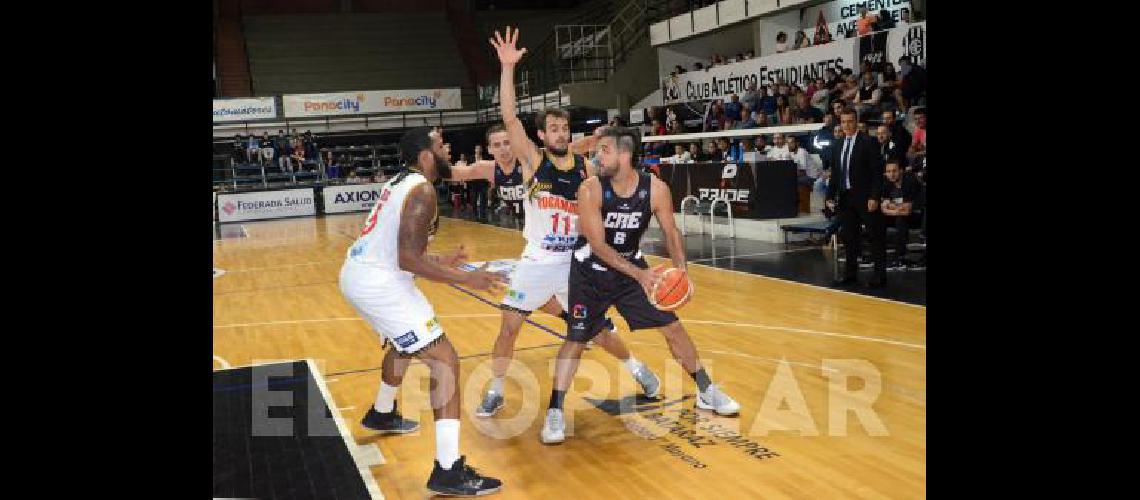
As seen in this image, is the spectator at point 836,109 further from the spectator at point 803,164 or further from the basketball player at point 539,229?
the basketball player at point 539,229

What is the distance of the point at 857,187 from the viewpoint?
31.0ft

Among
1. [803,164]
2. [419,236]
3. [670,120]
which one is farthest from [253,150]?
[419,236]

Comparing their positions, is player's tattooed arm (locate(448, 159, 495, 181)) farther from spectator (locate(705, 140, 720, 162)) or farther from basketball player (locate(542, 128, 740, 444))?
spectator (locate(705, 140, 720, 162))

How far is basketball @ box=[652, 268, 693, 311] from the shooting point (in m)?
5.20

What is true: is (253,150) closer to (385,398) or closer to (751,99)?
(751,99)

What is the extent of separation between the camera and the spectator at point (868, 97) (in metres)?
13.5

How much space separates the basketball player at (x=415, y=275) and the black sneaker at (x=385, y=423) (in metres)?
0.97

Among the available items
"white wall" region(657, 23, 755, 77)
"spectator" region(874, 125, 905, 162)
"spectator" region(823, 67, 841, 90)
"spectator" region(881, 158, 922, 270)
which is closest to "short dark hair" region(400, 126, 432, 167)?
"spectator" region(881, 158, 922, 270)

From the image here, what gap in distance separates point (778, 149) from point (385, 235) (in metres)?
11.3
